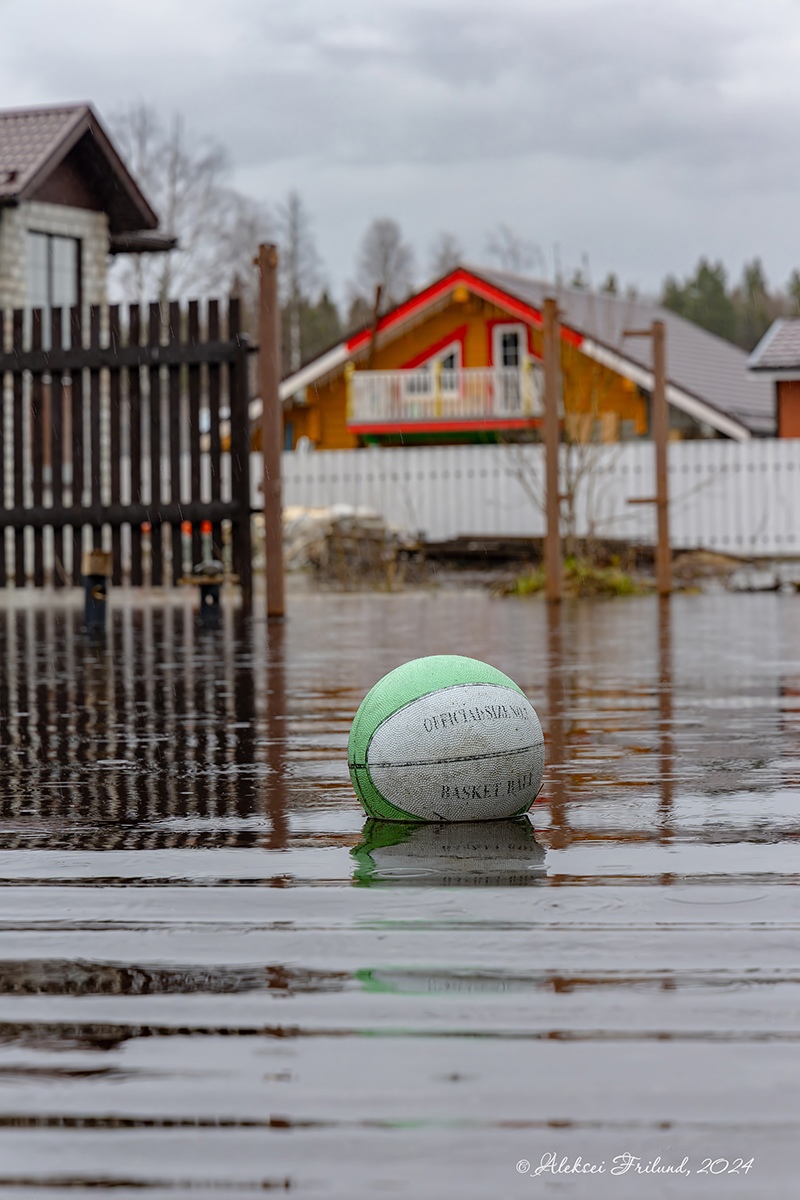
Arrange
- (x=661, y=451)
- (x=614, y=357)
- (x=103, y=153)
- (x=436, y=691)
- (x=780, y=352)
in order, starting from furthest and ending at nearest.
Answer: (x=614, y=357) → (x=780, y=352) → (x=103, y=153) → (x=661, y=451) → (x=436, y=691)

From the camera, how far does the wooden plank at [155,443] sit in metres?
18.3

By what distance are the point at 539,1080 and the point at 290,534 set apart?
27.3 meters

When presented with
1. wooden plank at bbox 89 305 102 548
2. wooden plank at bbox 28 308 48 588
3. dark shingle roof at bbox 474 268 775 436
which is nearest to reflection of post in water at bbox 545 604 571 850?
wooden plank at bbox 89 305 102 548

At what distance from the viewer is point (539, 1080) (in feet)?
8.71

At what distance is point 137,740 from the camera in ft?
24.3

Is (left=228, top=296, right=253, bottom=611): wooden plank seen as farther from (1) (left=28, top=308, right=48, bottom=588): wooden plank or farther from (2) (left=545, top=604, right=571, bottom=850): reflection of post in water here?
(2) (left=545, top=604, right=571, bottom=850): reflection of post in water

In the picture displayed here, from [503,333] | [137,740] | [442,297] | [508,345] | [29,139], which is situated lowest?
[137,740]

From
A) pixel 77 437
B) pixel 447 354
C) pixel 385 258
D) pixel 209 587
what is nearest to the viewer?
pixel 209 587

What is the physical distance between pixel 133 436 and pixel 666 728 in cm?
1228

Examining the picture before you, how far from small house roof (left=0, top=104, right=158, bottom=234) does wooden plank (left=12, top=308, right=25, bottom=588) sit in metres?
6.95

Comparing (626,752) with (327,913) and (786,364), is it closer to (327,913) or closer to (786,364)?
(327,913)

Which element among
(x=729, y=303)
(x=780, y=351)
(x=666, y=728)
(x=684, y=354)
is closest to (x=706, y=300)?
(x=729, y=303)

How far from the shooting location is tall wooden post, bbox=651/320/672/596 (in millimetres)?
20594

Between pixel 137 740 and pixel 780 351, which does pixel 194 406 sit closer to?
pixel 137 740
